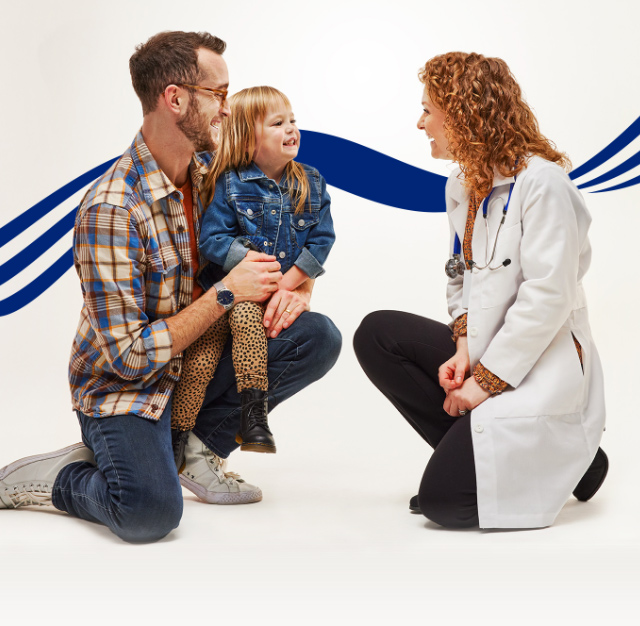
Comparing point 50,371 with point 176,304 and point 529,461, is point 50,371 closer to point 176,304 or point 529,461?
point 176,304

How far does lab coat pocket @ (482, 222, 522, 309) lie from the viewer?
8.98 ft

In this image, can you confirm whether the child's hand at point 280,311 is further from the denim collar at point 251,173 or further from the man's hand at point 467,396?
the man's hand at point 467,396

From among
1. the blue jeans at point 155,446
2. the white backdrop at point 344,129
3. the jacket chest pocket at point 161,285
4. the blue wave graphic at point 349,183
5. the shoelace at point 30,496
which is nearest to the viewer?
the blue jeans at point 155,446

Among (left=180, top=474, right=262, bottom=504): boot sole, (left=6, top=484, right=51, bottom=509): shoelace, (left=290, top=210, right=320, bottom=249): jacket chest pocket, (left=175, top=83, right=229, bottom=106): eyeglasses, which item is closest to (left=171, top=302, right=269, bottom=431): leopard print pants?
(left=180, top=474, right=262, bottom=504): boot sole

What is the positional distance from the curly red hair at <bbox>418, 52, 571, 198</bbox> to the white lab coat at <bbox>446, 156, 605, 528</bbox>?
0.27 ft

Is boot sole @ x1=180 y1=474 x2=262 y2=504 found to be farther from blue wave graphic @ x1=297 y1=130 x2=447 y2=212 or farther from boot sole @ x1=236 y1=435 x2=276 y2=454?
blue wave graphic @ x1=297 y1=130 x2=447 y2=212

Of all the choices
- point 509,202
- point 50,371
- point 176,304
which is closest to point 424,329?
point 509,202

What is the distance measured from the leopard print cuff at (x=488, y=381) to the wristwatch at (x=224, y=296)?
822 millimetres

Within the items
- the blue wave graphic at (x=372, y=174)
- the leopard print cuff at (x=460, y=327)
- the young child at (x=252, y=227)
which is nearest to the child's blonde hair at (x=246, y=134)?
the young child at (x=252, y=227)

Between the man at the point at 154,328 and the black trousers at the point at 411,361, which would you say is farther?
the black trousers at the point at 411,361

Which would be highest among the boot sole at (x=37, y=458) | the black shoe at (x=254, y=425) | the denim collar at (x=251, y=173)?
the denim collar at (x=251, y=173)

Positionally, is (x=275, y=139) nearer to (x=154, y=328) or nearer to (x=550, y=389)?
(x=154, y=328)

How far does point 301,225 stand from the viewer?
3227 mm

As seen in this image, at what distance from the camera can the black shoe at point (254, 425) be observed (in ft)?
9.34
